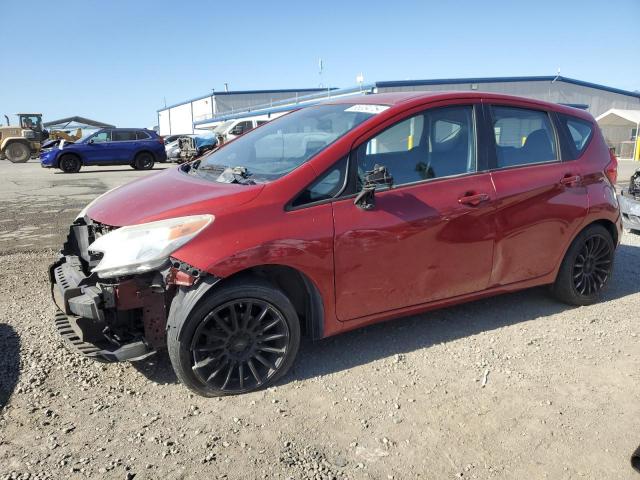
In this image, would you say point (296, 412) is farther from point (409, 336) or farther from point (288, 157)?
point (288, 157)

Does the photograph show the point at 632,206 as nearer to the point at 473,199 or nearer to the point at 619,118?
the point at 473,199

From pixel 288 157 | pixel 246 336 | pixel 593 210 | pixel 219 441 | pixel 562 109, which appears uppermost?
pixel 562 109

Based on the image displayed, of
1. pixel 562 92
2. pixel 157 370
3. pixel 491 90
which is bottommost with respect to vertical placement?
pixel 157 370

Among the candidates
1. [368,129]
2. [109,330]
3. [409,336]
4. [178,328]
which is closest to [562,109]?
→ [368,129]

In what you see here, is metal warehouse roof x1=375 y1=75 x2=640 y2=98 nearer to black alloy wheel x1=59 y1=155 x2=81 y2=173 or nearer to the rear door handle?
black alloy wheel x1=59 y1=155 x2=81 y2=173

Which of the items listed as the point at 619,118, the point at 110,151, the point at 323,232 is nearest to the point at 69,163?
the point at 110,151

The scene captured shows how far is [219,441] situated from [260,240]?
1084 millimetres

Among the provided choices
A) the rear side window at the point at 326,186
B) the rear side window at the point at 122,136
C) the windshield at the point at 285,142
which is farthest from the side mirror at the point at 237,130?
the rear side window at the point at 326,186

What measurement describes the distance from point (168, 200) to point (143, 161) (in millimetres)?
20203

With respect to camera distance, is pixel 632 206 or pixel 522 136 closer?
pixel 522 136

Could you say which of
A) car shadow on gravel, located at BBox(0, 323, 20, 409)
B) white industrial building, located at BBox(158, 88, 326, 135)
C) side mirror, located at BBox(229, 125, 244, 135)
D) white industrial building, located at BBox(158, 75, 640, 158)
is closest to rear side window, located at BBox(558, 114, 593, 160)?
car shadow on gravel, located at BBox(0, 323, 20, 409)

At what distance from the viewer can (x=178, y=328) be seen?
2742 mm

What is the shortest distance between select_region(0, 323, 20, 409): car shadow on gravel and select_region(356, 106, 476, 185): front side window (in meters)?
2.49

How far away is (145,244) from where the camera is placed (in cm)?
273
